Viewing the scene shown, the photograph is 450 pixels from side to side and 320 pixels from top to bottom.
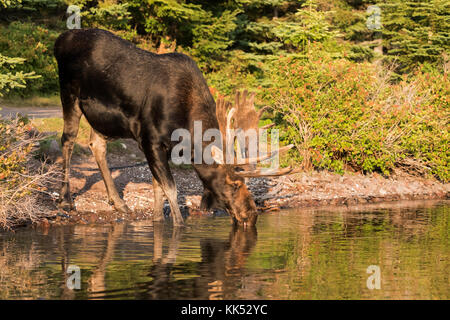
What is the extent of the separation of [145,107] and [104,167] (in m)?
2.24

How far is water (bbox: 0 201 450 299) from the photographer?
8.05 meters

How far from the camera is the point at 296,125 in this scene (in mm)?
19344

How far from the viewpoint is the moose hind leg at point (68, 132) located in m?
13.5

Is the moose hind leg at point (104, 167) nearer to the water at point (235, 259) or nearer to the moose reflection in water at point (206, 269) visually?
the water at point (235, 259)

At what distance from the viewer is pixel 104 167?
13.9m

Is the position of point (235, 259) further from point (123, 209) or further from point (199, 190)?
point (199, 190)

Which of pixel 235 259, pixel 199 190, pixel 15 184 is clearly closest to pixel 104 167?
pixel 15 184

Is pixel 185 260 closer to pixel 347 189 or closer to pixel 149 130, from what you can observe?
pixel 149 130

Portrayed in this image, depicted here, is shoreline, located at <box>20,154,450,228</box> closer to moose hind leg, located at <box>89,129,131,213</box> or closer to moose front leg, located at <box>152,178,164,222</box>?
moose hind leg, located at <box>89,129,131,213</box>

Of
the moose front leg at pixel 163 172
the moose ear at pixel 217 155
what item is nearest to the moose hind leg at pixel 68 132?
the moose front leg at pixel 163 172

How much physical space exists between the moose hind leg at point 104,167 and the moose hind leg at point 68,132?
0.39 meters

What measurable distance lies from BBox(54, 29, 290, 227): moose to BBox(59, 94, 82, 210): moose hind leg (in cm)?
2

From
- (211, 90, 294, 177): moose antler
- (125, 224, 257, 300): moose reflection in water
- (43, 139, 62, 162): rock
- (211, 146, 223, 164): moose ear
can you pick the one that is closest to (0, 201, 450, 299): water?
(125, 224, 257, 300): moose reflection in water
